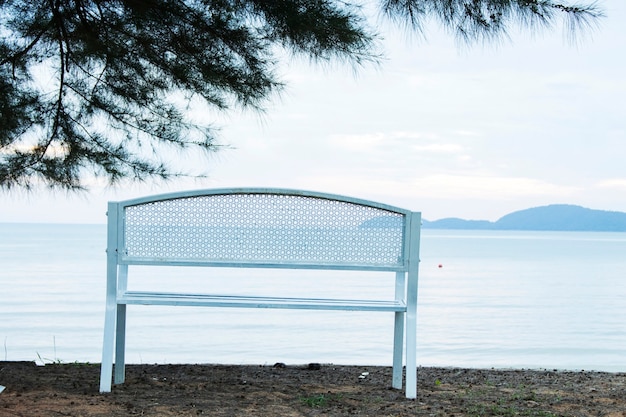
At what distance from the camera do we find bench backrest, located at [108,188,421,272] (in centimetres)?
330

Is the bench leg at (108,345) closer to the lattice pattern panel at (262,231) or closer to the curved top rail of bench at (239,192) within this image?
the lattice pattern panel at (262,231)

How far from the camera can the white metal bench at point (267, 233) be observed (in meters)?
3.29

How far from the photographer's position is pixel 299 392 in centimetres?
338

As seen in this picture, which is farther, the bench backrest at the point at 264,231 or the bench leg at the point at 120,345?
the bench leg at the point at 120,345

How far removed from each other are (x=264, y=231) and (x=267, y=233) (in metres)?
0.01

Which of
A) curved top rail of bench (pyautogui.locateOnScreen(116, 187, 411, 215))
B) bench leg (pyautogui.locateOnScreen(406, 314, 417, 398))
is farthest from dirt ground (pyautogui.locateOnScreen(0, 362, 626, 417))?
curved top rail of bench (pyautogui.locateOnScreen(116, 187, 411, 215))

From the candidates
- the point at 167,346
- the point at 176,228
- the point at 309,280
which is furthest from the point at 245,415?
the point at 309,280

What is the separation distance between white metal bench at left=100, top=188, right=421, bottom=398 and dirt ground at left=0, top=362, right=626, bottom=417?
0.27 metres

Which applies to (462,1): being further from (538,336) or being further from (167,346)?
(538,336)

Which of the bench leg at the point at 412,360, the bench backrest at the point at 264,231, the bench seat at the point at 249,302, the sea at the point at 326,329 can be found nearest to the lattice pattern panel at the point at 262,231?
the bench backrest at the point at 264,231

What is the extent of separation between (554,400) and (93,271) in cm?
1766

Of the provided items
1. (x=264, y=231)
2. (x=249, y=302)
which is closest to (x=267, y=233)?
(x=264, y=231)

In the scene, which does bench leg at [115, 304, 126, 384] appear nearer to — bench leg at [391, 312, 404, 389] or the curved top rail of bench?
the curved top rail of bench

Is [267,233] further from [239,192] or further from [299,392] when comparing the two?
[299,392]
